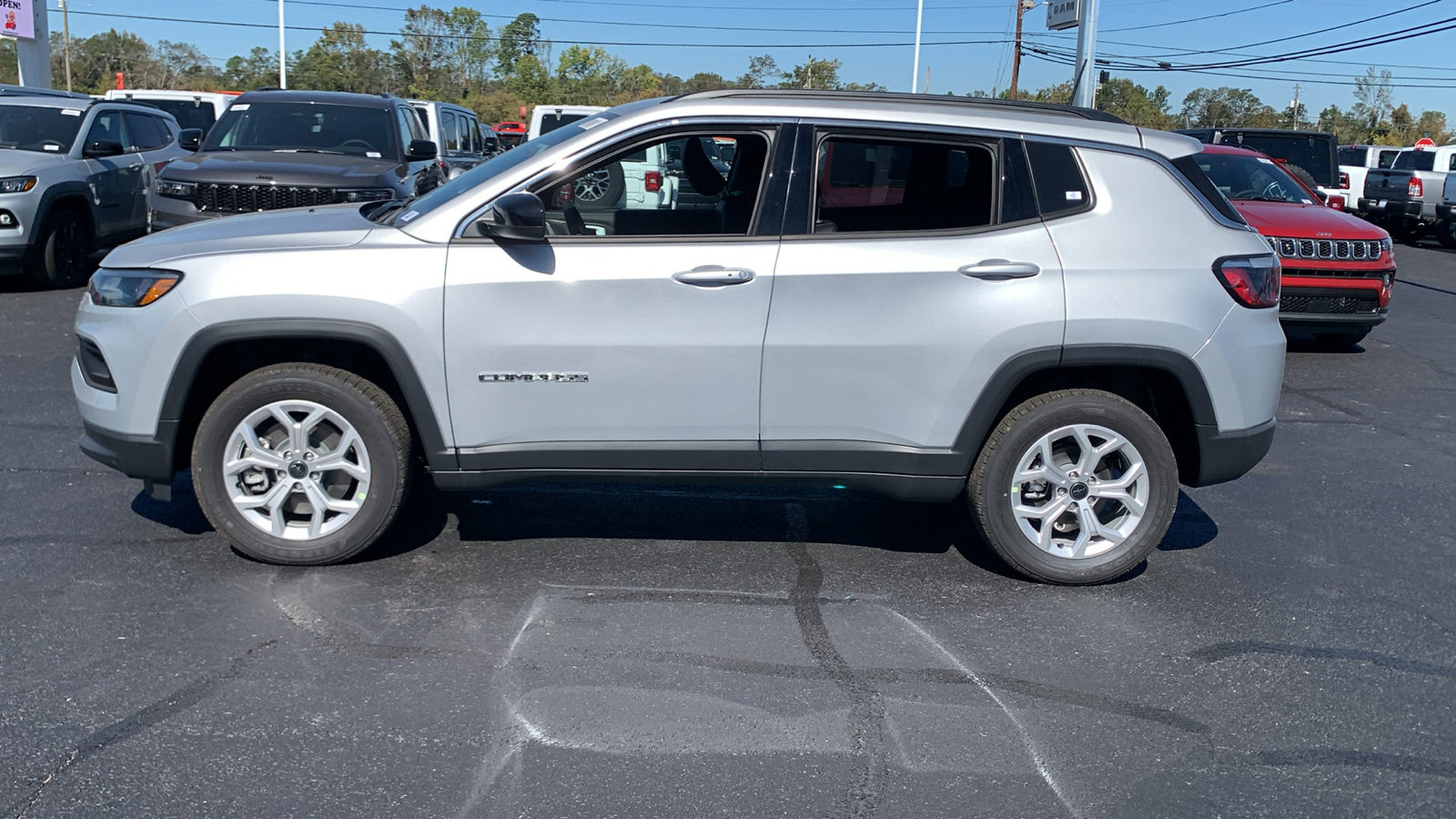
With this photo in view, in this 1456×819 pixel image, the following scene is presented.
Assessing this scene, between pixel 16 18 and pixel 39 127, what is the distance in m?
14.4

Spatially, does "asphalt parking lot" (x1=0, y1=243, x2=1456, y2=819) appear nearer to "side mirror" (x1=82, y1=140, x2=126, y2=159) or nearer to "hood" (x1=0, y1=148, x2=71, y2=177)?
"hood" (x1=0, y1=148, x2=71, y2=177)

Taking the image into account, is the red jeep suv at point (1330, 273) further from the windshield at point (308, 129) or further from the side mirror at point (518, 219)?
the windshield at point (308, 129)

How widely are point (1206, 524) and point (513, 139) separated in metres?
23.6

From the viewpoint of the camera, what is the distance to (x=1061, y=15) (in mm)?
31547

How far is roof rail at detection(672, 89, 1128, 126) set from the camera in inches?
187

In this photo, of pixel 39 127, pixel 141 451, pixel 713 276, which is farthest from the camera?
pixel 39 127

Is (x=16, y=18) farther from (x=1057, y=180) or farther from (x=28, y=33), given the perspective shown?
(x=1057, y=180)

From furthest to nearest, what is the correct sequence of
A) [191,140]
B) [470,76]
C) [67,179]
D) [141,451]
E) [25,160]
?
[470,76]
[67,179]
[25,160]
[191,140]
[141,451]

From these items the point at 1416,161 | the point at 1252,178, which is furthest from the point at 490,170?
the point at 1416,161

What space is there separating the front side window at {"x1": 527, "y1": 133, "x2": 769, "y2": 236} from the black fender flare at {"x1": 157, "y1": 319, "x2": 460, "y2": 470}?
2.56 ft

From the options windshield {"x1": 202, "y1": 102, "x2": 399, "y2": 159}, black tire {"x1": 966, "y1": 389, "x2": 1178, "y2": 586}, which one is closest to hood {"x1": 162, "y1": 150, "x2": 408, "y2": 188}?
windshield {"x1": 202, "y1": 102, "x2": 399, "y2": 159}

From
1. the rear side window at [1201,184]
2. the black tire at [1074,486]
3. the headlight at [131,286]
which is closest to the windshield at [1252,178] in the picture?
the rear side window at [1201,184]

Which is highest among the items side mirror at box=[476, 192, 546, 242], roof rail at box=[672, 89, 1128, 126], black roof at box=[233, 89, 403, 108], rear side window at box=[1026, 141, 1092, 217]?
black roof at box=[233, 89, 403, 108]

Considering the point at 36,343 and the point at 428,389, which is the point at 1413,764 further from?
the point at 36,343
